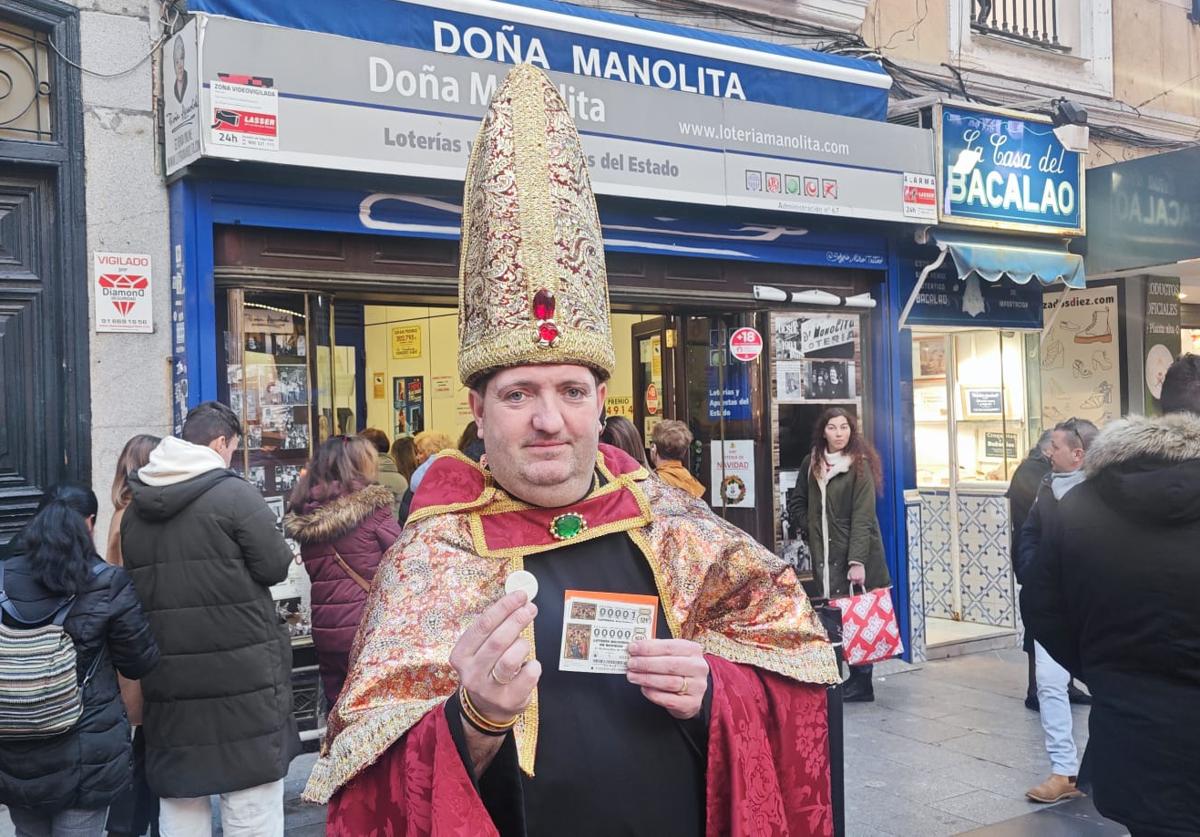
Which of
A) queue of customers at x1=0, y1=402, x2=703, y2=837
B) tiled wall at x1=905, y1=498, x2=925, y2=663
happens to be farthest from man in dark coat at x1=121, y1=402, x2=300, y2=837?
tiled wall at x1=905, y1=498, x2=925, y2=663

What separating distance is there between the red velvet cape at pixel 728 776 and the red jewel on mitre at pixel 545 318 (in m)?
0.70

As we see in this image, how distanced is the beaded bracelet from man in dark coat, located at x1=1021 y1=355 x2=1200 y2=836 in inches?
98.0

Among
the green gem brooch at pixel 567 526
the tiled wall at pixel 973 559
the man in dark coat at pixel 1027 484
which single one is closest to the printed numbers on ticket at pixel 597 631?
the green gem brooch at pixel 567 526

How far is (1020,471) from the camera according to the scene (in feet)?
24.7

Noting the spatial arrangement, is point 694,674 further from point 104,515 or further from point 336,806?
point 104,515

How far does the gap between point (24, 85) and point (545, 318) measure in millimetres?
5267

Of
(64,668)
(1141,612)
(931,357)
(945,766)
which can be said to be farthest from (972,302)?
(64,668)

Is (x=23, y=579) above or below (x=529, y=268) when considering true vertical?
below

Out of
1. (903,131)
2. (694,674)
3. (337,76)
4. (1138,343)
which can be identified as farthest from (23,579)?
(1138,343)

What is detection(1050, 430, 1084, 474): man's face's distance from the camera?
636 cm

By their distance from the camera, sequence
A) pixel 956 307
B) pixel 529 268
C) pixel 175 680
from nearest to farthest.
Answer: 1. pixel 529 268
2. pixel 175 680
3. pixel 956 307

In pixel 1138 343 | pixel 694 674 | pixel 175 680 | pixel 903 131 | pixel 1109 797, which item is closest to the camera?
pixel 694 674

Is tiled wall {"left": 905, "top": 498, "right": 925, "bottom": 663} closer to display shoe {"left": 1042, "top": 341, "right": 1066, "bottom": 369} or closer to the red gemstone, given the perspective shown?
display shoe {"left": 1042, "top": 341, "right": 1066, "bottom": 369}

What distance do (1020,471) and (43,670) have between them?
630 centimetres
